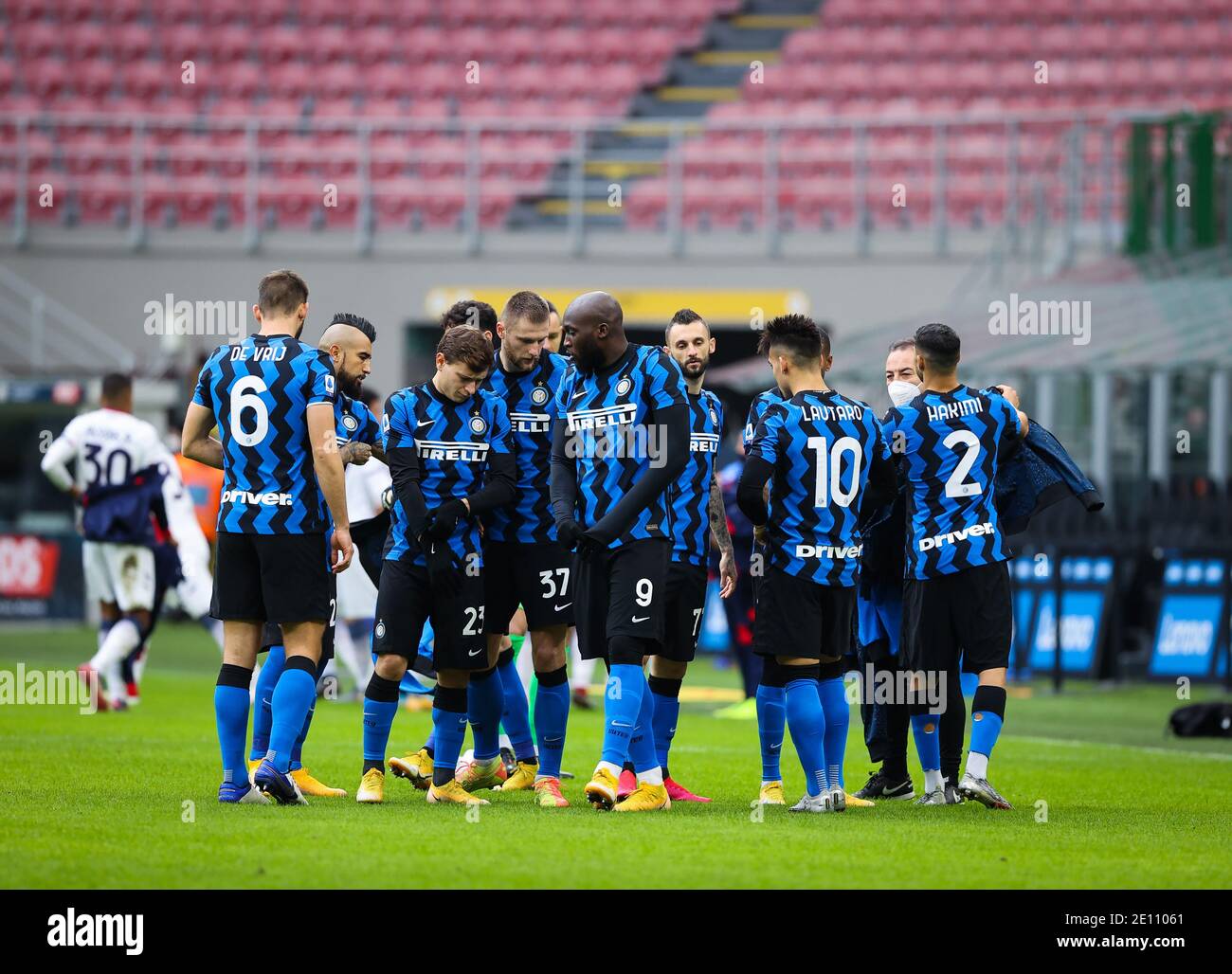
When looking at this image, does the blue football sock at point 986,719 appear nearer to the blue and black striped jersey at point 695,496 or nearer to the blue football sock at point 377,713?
the blue and black striped jersey at point 695,496

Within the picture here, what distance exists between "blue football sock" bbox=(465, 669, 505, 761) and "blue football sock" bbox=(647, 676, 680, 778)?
701mm

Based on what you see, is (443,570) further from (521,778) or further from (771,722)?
(771,722)

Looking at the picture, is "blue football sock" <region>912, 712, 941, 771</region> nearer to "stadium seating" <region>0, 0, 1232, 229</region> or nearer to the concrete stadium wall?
the concrete stadium wall

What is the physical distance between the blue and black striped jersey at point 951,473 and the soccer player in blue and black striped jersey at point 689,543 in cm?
82

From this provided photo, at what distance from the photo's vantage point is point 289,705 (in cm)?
816

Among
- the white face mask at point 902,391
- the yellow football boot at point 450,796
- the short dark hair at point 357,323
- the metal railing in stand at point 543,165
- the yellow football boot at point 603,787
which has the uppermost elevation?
the metal railing in stand at point 543,165

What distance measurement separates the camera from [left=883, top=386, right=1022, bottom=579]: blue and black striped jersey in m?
8.55

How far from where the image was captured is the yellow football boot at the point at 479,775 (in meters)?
9.07

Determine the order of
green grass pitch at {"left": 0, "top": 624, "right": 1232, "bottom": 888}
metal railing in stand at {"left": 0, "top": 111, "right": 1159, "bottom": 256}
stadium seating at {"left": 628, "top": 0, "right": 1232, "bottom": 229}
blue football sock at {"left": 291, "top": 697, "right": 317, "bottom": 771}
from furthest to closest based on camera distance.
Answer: stadium seating at {"left": 628, "top": 0, "right": 1232, "bottom": 229} → metal railing in stand at {"left": 0, "top": 111, "right": 1159, "bottom": 256} → blue football sock at {"left": 291, "top": 697, "right": 317, "bottom": 771} → green grass pitch at {"left": 0, "top": 624, "right": 1232, "bottom": 888}
